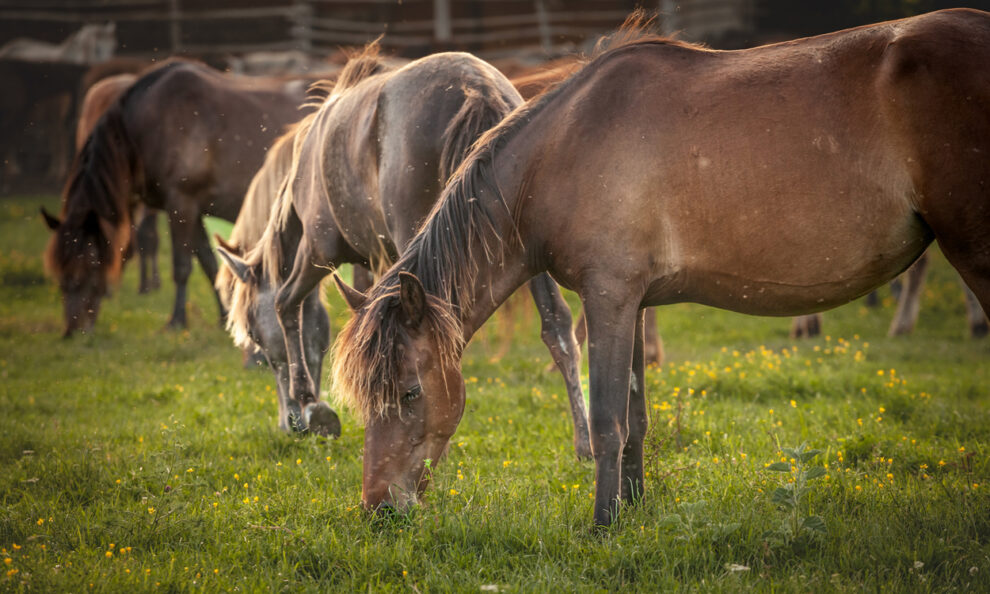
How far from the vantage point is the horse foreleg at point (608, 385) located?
3492 millimetres

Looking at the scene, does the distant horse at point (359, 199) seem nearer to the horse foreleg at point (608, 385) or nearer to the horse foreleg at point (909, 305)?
the horse foreleg at point (608, 385)

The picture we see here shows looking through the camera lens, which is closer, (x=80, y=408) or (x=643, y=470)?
(x=643, y=470)

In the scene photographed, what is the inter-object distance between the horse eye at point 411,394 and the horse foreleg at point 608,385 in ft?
2.47

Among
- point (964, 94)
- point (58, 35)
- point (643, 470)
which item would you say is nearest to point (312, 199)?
point (643, 470)

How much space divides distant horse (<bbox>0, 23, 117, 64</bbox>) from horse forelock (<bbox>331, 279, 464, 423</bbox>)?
20017mm

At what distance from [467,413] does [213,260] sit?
5504 millimetres

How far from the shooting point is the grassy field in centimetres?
318

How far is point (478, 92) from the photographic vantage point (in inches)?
173

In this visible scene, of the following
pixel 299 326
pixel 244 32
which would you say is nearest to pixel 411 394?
pixel 299 326

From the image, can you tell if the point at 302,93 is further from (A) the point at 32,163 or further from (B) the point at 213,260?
(A) the point at 32,163

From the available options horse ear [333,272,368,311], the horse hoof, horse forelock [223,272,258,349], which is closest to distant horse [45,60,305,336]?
horse forelock [223,272,258,349]

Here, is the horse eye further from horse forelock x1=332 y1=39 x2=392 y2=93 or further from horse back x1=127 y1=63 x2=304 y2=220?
horse back x1=127 y1=63 x2=304 y2=220

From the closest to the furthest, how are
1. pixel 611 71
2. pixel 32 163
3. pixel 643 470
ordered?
1. pixel 611 71
2. pixel 643 470
3. pixel 32 163

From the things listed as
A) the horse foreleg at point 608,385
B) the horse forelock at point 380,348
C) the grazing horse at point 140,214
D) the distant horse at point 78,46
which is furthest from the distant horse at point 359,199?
the distant horse at point 78,46
